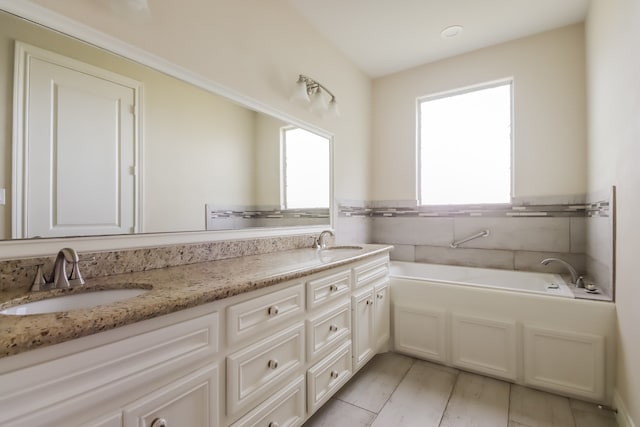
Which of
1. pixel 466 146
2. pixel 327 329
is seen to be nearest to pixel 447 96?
pixel 466 146

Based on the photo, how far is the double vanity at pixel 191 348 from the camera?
0.64 m

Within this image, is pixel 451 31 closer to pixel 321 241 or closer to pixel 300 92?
pixel 300 92

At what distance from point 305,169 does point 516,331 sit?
1.85m

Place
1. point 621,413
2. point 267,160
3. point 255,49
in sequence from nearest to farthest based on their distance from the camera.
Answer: point 621,413
point 255,49
point 267,160

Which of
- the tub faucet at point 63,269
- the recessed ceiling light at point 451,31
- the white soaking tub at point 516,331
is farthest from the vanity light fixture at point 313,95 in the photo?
the tub faucet at point 63,269

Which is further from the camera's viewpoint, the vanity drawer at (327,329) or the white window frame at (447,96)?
the white window frame at (447,96)

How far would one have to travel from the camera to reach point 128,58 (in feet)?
4.14

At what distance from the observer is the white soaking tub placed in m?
1.75

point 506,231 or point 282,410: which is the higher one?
point 506,231

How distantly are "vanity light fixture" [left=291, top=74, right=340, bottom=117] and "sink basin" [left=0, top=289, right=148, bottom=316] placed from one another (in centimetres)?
162

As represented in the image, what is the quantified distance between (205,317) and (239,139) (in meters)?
1.16

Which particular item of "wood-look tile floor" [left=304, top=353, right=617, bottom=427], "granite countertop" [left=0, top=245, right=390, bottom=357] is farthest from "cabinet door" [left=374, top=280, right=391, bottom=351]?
"granite countertop" [left=0, top=245, right=390, bottom=357]

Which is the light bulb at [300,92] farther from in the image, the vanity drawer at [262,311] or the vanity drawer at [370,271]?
the vanity drawer at [262,311]

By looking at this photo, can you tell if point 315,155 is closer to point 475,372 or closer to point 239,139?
point 239,139
